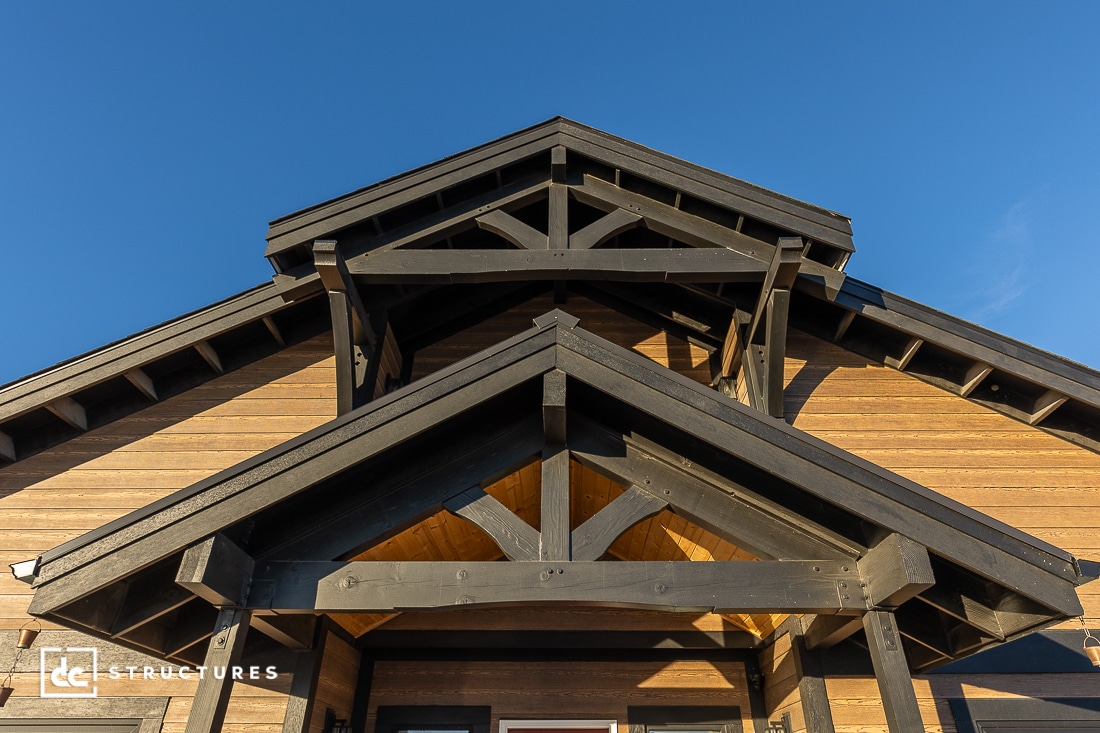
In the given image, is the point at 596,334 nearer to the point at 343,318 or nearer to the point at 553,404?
the point at 343,318

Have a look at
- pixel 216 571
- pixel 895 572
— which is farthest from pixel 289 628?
pixel 895 572

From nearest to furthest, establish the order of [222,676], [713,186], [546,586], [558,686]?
[222,676]
[546,586]
[558,686]
[713,186]

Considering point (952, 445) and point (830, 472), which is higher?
point (952, 445)

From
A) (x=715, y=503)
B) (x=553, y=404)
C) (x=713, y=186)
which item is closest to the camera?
(x=553, y=404)

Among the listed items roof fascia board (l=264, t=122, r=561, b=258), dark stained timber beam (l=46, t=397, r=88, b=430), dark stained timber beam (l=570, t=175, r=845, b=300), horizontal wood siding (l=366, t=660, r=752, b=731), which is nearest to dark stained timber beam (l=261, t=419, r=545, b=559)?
horizontal wood siding (l=366, t=660, r=752, b=731)

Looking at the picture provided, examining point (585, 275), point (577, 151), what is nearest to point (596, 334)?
point (585, 275)

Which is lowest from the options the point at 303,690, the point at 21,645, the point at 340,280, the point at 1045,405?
the point at 303,690

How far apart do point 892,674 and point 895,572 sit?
1.65 feet

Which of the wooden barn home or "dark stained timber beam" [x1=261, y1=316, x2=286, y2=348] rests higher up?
"dark stained timber beam" [x1=261, y1=316, x2=286, y2=348]

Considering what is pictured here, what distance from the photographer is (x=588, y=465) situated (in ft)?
14.0

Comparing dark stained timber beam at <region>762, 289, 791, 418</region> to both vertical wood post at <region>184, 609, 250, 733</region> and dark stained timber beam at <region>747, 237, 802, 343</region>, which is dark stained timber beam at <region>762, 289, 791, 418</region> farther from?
vertical wood post at <region>184, 609, 250, 733</region>

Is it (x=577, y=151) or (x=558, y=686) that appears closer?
(x=558, y=686)

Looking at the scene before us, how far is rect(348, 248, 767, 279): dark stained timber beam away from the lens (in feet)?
19.3

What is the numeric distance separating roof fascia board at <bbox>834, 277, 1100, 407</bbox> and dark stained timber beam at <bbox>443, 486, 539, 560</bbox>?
3897 mm
